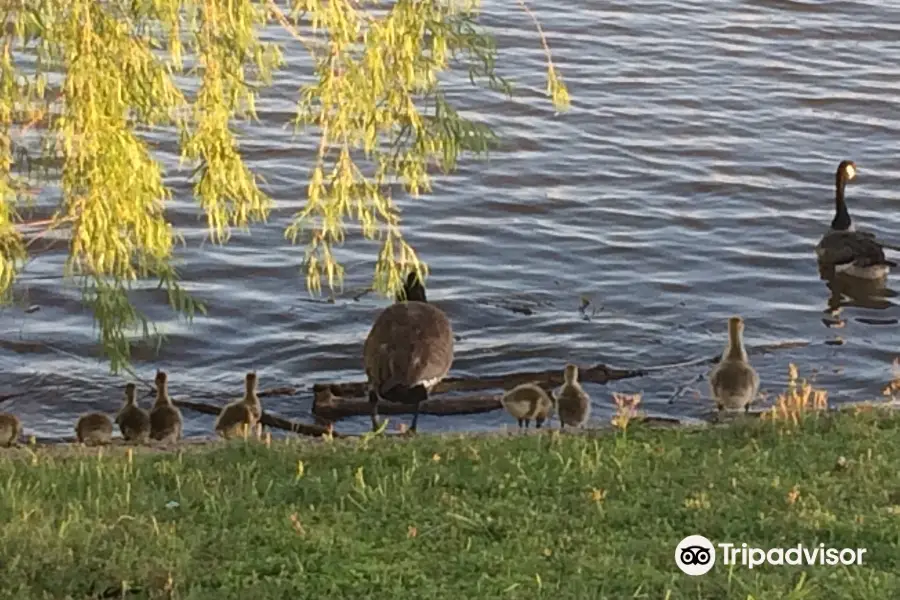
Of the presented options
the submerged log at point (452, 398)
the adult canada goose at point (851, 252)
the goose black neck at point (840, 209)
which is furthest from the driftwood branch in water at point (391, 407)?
the goose black neck at point (840, 209)

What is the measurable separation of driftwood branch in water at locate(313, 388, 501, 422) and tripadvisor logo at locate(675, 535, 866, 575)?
6.35 metres

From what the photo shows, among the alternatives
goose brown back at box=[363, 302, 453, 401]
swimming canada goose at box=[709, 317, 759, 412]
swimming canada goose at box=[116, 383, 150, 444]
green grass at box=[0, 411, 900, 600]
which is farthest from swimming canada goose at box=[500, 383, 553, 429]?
green grass at box=[0, 411, 900, 600]

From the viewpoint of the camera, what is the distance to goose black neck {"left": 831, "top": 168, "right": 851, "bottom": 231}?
18191 millimetres

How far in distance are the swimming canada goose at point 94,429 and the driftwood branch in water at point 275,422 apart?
1.15 m

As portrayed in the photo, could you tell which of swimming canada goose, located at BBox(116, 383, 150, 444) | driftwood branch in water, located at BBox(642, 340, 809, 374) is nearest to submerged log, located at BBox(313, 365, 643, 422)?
driftwood branch in water, located at BBox(642, 340, 809, 374)

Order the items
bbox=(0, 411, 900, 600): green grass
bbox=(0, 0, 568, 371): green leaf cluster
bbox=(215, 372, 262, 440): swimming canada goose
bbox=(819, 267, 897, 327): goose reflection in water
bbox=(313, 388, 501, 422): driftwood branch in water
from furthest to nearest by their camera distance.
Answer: bbox=(819, 267, 897, 327): goose reflection in water → bbox=(313, 388, 501, 422): driftwood branch in water → bbox=(215, 372, 262, 440): swimming canada goose → bbox=(0, 0, 568, 371): green leaf cluster → bbox=(0, 411, 900, 600): green grass

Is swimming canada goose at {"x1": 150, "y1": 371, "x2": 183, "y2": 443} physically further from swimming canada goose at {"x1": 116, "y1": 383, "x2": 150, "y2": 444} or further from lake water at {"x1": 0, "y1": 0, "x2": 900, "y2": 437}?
lake water at {"x1": 0, "y1": 0, "x2": 900, "y2": 437}

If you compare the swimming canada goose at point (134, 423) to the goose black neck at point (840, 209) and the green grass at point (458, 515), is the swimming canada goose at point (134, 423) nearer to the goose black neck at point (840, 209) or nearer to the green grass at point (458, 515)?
the green grass at point (458, 515)

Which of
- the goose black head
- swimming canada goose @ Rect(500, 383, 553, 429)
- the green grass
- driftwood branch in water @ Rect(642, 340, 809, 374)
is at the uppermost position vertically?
the green grass

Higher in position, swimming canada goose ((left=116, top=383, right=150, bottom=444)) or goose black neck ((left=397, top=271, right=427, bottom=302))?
goose black neck ((left=397, top=271, right=427, bottom=302))

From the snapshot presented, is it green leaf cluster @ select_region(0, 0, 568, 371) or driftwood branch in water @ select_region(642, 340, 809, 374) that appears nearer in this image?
green leaf cluster @ select_region(0, 0, 568, 371)

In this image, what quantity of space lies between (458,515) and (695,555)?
1.10m

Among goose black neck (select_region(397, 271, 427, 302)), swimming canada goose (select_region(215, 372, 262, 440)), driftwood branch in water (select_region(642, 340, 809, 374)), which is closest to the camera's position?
swimming canada goose (select_region(215, 372, 262, 440))

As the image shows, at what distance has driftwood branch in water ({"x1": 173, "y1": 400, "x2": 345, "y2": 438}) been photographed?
12.5 meters
